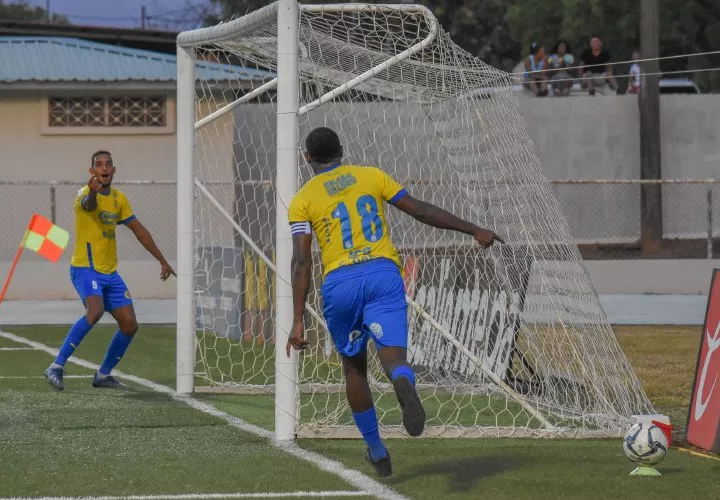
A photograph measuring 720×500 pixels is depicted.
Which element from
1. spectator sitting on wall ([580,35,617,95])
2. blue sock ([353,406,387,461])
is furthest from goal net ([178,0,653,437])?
spectator sitting on wall ([580,35,617,95])

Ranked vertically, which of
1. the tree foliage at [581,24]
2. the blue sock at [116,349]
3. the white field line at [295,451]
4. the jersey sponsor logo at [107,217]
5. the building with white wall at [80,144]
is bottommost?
the white field line at [295,451]

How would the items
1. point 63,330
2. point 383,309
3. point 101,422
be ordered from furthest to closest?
1. point 63,330
2. point 101,422
3. point 383,309

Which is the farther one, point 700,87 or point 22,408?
point 700,87

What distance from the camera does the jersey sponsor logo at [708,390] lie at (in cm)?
848

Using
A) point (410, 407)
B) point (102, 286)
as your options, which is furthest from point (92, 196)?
point (410, 407)

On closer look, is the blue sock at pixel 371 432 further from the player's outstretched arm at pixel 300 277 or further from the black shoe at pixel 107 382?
the black shoe at pixel 107 382

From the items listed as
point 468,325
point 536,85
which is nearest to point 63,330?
point 468,325

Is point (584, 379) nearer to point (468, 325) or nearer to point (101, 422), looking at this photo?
point (468, 325)

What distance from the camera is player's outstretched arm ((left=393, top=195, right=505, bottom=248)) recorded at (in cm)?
743

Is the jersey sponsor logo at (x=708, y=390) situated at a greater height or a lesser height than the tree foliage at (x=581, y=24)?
lesser

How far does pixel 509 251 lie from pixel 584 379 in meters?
1.44

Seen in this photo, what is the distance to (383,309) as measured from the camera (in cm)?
733

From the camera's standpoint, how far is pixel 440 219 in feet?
24.7

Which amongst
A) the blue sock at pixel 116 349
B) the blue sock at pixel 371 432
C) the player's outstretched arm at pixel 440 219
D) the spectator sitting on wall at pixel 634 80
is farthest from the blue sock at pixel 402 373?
the spectator sitting on wall at pixel 634 80
